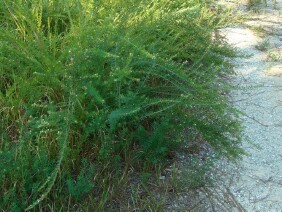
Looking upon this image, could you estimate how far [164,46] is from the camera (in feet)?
8.86

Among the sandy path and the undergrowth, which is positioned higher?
the undergrowth

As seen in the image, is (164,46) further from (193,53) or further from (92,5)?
(92,5)

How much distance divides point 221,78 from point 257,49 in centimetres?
74

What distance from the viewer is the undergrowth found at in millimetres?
2037

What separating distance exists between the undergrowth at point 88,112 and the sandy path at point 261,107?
0.18 metres

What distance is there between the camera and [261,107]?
9.86 feet

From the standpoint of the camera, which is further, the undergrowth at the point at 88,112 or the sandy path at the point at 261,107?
the sandy path at the point at 261,107

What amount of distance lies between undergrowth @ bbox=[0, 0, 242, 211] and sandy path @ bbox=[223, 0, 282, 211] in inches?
7.0

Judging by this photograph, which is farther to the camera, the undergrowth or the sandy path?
the sandy path

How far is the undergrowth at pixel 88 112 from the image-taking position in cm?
204

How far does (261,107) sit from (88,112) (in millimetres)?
1250

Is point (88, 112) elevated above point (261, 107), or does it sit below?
above

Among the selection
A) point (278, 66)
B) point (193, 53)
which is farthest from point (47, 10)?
point (278, 66)

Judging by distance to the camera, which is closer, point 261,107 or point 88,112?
point 88,112
